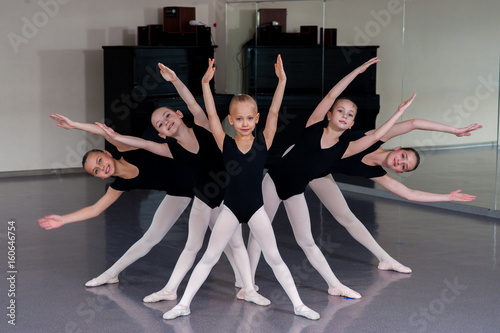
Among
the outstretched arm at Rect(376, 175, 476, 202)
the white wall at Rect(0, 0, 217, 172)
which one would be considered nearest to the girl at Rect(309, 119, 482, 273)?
the outstretched arm at Rect(376, 175, 476, 202)

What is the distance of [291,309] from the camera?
388cm

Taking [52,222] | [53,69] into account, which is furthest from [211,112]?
[53,69]

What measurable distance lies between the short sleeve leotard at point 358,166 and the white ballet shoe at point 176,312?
120 cm

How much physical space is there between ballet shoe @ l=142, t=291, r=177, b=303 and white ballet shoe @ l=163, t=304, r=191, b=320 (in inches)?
10.7

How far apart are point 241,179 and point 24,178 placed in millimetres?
5107

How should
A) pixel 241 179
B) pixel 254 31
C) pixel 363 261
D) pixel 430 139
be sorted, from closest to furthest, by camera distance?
pixel 241 179
pixel 363 261
pixel 430 139
pixel 254 31

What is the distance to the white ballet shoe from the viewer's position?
145 inches

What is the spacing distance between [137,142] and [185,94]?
0.37m

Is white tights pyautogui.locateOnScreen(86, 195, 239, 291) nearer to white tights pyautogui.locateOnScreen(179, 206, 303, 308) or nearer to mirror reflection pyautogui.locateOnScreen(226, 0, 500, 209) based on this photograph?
white tights pyautogui.locateOnScreen(179, 206, 303, 308)

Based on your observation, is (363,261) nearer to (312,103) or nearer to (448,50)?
(448,50)

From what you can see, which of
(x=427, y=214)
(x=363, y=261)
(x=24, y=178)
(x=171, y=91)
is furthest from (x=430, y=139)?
(x=24, y=178)

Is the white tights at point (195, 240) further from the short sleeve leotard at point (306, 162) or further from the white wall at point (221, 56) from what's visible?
the white wall at point (221, 56)

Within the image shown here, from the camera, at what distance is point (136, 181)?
13.1 feet

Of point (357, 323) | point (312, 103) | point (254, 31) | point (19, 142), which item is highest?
point (254, 31)
